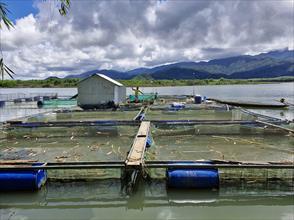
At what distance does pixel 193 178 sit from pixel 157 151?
13.5 ft

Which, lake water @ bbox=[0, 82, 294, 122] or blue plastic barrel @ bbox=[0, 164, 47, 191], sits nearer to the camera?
blue plastic barrel @ bbox=[0, 164, 47, 191]

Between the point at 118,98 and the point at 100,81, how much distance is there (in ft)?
8.32

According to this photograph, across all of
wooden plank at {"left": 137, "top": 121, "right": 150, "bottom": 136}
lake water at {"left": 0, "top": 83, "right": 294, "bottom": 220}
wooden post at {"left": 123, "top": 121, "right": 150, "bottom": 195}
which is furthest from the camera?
wooden plank at {"left": 137, "top": 121, "right": 150, "bottom": 136}

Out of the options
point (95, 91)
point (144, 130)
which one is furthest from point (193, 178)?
point (95, 91)

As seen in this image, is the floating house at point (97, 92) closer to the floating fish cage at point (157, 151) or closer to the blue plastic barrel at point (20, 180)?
the floating fish cage at point (157, 151)

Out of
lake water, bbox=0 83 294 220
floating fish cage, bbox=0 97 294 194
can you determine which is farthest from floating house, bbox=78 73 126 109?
lake water, bbox=0 83 294 220

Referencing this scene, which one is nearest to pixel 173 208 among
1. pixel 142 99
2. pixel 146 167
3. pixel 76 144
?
pixel 146 167

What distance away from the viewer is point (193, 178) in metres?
6.69

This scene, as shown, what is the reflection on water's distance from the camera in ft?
19.6

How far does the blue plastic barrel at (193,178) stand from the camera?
6.70 metres

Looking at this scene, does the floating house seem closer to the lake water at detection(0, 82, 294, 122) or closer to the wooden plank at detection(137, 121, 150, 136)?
the lake water at detection(0, 82, 294, 122)

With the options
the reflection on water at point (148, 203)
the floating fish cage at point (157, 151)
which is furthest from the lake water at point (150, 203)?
the floating fish cage at point (157, 151)

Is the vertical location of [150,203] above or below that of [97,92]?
below

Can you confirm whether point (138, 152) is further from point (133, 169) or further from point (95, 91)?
point (95, 91)
